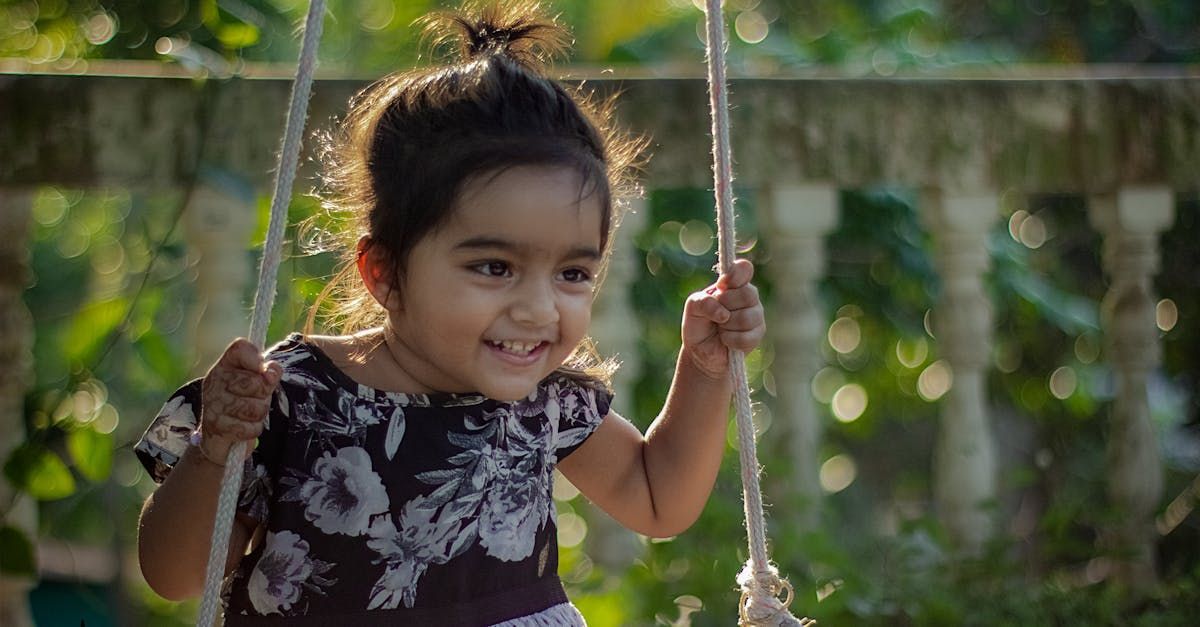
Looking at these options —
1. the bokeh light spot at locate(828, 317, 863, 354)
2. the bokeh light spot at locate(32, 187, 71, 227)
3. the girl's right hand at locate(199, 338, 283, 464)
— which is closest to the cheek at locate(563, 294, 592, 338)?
the girl's right hand at locate(199, 338, 283, 464)

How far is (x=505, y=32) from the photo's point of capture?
5.24ft

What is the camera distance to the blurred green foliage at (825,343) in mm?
2201

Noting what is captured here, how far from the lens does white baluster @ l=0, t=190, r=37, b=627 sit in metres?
2.05

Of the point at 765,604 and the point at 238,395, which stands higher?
the point at 238,395

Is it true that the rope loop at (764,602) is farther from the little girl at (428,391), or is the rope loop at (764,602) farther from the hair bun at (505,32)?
the hair bun at (505,32)

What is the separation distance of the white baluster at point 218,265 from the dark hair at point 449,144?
2.03 feet

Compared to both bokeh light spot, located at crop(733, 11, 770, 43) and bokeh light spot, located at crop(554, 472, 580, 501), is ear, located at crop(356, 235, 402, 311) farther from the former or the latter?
bokeh light spot, located at crop(733, 11, 770, 43)

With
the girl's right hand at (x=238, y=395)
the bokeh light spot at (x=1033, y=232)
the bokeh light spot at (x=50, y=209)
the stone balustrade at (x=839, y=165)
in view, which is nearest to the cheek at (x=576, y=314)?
the girl's right hand at (x=238, y=395)

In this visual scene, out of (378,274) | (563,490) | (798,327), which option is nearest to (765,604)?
(378,274)

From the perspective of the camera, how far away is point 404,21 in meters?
3.15

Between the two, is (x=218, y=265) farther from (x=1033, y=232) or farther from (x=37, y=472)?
(x=1033, y=232)

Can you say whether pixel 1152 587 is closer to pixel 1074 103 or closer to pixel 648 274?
pixel 1074 103

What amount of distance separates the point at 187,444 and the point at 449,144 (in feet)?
1.21

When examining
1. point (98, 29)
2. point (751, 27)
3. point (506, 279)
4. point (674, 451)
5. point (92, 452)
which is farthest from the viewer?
point (751, 27)
